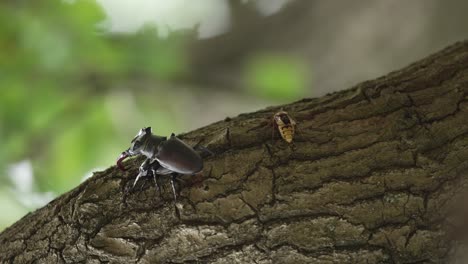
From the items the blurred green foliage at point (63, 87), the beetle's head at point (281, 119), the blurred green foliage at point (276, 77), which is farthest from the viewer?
the blurred green foliage at point (276, 77)

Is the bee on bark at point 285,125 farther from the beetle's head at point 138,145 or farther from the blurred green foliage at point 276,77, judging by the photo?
the blurred green foliage at point 276,77

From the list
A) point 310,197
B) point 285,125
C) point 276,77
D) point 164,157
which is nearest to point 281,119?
point 285,125

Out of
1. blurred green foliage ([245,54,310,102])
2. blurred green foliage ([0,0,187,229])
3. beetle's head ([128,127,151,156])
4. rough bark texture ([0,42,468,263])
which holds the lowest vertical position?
rough bark texture ([0,42,468,263])

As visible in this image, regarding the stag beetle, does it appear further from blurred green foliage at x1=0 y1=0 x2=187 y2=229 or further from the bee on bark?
blurred green foliage at x1=0 y1=0 x2=187 y2=229

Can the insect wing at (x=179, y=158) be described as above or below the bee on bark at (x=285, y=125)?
below

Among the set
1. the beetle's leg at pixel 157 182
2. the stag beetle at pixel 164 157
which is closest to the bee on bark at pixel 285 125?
the stag beetle at pixel 164 157

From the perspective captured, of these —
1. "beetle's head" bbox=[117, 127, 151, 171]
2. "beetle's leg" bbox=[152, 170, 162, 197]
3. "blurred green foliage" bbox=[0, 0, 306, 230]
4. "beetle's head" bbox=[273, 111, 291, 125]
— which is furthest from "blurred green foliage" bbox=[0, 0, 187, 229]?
"beetle's head" bbox=[273, 111, 291, 125]

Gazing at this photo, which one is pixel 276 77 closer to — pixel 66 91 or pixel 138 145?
pixel 66 91
